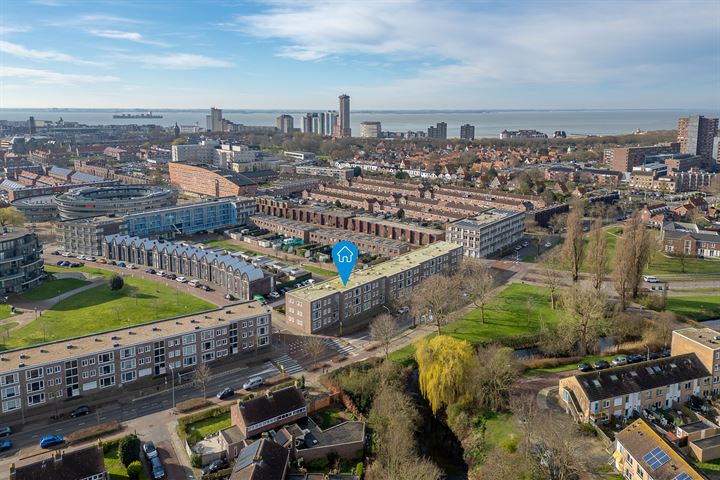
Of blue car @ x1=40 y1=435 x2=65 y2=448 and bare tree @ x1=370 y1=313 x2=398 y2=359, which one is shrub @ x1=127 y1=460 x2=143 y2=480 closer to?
blue car @ x1=40 y1=435 x2=65 y2=448

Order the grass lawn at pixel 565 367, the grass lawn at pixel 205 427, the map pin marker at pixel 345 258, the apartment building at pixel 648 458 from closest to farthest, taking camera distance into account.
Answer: the apartment building at pixel 648 458 → the grass lawn at pixel 205 427 → the grass lawn at pixel 565 367 → the map pin marker at pixel 345 258

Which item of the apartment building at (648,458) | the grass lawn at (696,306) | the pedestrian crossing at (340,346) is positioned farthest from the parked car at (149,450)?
the grass lawn at (696,306)

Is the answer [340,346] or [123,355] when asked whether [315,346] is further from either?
[123,355]

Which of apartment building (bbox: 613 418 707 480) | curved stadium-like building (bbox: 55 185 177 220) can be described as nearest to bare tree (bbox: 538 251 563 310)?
apartment building (bbox: 613 418 707 480)

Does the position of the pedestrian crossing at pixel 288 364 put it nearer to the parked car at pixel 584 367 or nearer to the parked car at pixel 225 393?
the parked car at pixel 225 393

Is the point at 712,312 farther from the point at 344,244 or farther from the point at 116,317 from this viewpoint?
the point at 116,317
